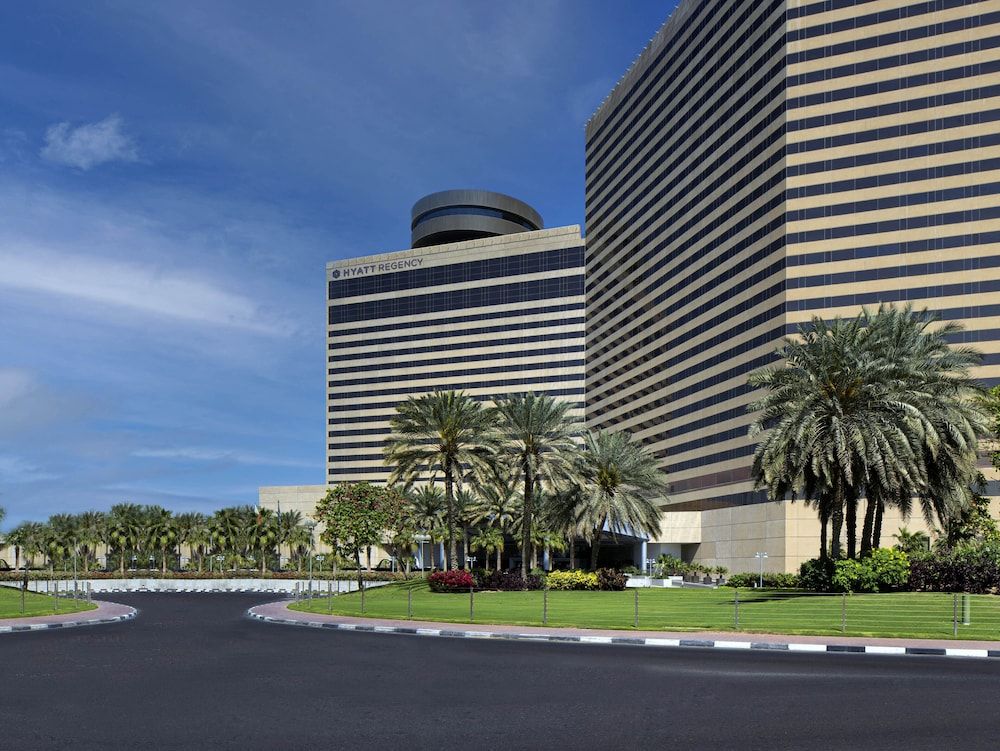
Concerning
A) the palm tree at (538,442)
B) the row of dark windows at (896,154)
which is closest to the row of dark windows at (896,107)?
the row of dark windows at (896,154)

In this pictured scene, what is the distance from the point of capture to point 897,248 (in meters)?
88.9

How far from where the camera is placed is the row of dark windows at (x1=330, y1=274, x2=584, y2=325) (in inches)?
6024

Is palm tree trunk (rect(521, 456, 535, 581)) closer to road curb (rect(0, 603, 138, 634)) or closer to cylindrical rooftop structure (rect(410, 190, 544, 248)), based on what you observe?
road curb (rect(0, 603, 138, 634))

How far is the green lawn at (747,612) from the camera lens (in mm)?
28547

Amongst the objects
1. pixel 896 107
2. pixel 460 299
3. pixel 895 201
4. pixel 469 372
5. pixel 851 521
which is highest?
pixel 896 107

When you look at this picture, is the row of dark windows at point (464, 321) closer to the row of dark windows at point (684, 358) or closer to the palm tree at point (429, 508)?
the row of dark windows at point (684, 358)

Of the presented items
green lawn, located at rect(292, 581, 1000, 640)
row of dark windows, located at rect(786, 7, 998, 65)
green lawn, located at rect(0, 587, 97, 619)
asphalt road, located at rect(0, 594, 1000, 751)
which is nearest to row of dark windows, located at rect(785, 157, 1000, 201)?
row of dark windows, located at rect(786, 7, 998, 65)

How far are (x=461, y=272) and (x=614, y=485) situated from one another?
335 feet

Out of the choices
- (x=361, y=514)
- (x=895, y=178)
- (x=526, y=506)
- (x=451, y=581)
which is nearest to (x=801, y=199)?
(x=895, y=178)

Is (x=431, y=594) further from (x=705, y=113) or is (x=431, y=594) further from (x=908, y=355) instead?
(x=705, y=113)

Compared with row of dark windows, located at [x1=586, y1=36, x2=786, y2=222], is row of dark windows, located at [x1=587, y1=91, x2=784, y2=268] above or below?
below

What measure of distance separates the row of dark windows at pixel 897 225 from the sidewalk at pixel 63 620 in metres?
68.7

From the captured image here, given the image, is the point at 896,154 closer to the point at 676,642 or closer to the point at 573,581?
the point at 573,581

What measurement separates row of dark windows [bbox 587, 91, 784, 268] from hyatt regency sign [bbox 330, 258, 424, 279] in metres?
39.4
